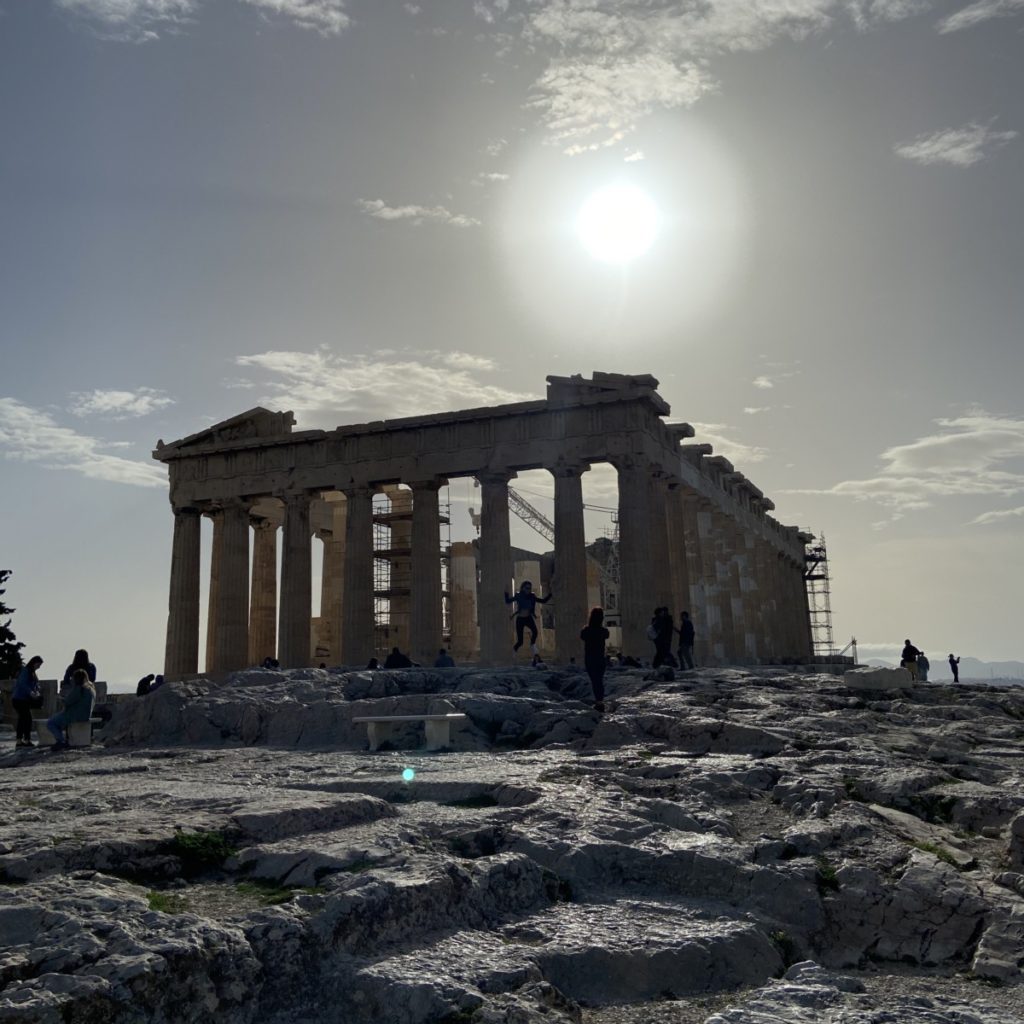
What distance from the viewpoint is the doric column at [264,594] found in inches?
1563

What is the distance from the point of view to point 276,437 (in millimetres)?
36625

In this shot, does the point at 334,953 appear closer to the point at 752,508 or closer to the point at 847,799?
the point at 847,799

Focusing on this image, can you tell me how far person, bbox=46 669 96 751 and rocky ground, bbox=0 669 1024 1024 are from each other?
3.78m

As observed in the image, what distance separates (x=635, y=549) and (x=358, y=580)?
979cm

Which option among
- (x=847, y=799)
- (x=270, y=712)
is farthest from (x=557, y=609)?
(x=847, y=799)

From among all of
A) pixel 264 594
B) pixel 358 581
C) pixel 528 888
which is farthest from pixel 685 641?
pixel 264 594

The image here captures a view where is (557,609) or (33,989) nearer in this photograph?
(33,989)

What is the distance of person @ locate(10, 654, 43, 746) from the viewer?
16.4 metres

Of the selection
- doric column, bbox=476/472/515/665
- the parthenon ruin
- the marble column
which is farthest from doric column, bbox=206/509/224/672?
doric column, bbox=476/472/515/665

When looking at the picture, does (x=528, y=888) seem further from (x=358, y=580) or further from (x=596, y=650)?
(x=358, y=580)

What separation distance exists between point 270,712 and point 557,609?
55.4 ft

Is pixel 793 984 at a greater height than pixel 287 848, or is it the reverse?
pixel 287 848

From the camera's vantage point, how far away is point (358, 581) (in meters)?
35.0

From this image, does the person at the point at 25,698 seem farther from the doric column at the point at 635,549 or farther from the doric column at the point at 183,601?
the doric column at the point at 183,601
